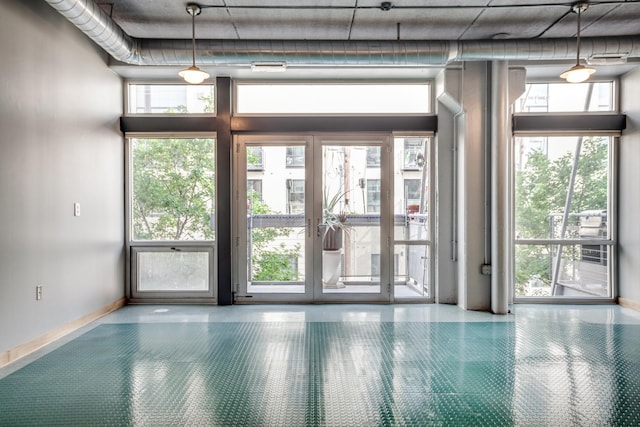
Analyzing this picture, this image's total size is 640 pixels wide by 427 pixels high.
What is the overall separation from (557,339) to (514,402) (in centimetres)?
159

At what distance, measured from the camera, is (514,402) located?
8.32 ft

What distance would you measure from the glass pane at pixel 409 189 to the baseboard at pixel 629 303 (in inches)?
105

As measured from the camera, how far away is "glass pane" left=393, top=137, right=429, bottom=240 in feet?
17.6

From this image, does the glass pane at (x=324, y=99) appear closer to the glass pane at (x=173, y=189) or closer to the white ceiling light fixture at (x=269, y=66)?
the glass pane at (x=173, y=189)

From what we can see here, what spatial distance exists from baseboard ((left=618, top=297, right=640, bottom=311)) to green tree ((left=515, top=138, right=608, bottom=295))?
36.0 inches

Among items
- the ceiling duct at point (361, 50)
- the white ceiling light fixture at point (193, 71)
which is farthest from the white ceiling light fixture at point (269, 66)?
the white ceiling light fixture at point (193, 71)

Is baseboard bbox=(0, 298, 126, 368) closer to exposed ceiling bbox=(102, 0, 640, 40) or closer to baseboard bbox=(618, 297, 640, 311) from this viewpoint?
exposed ceiling bbox=(102, 0, 640, 40)

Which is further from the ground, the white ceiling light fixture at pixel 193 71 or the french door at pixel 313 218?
the white ceiling light fixture at pixel 193 71

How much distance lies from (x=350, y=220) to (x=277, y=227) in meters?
0.98

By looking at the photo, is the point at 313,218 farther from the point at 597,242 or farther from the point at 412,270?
the point at 597,242

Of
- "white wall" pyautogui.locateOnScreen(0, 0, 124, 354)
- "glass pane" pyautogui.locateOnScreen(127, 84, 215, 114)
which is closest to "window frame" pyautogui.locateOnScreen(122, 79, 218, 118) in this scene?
"glass pane" pyautogui.locateOnScreen(127, 84, 215, 114)

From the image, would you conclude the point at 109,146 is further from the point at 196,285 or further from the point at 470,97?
the point at 470,97

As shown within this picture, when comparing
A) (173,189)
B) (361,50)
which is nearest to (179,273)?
(173,189)

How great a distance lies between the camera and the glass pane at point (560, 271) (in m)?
5.31
